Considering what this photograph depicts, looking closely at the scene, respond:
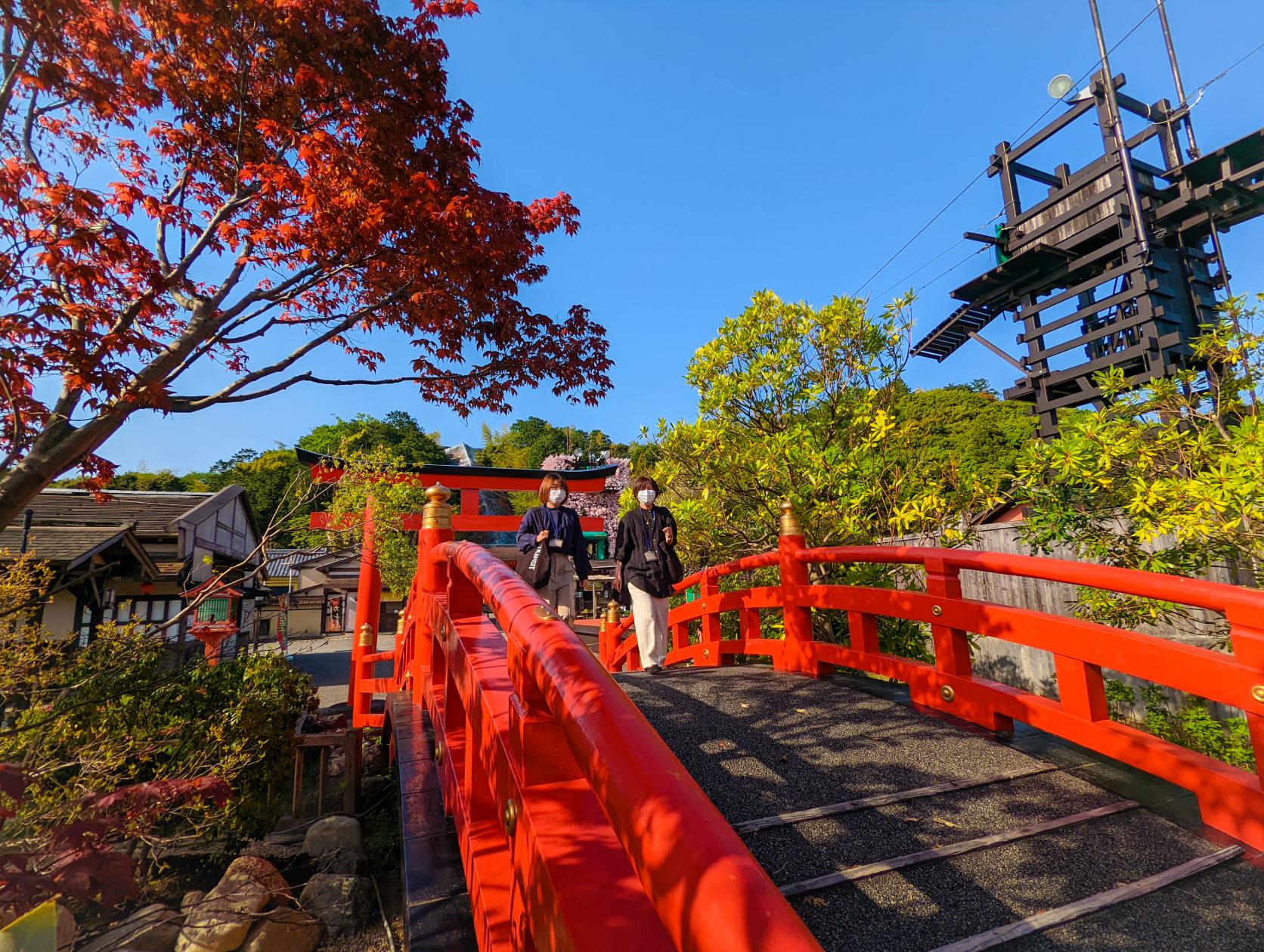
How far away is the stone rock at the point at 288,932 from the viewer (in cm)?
433

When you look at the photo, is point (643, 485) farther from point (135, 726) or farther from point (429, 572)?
point (135, 726)

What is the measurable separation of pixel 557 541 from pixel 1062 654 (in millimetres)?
3440

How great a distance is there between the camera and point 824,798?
2557mm

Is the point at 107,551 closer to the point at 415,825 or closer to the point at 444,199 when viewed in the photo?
the point at 444,199

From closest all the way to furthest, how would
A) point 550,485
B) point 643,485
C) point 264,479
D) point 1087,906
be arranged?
point 1087,906 < point 550,485 < point 643,485 < point 264,479

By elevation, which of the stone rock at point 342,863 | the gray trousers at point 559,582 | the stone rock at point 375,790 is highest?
the gray trousers at point 559,582

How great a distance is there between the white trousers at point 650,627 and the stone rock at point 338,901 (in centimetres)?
297

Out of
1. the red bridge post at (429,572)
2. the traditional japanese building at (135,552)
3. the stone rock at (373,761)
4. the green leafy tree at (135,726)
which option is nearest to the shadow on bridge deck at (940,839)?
the red bridge post at (429,572)

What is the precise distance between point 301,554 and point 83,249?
102 ft

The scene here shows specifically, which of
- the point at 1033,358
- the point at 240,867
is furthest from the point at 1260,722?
the point at 1033,358

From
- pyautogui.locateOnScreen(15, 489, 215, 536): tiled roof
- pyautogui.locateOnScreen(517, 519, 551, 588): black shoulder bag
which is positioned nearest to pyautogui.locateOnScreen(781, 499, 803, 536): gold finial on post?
pyautogui.locateOnScreen(517, 519, 551, 588): black shoulder bag

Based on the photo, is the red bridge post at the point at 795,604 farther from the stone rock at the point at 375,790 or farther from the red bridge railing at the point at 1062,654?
the stone rock at the point at 375,790

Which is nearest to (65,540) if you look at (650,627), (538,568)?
(538,568)

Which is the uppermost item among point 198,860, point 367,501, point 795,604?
point 367,501
